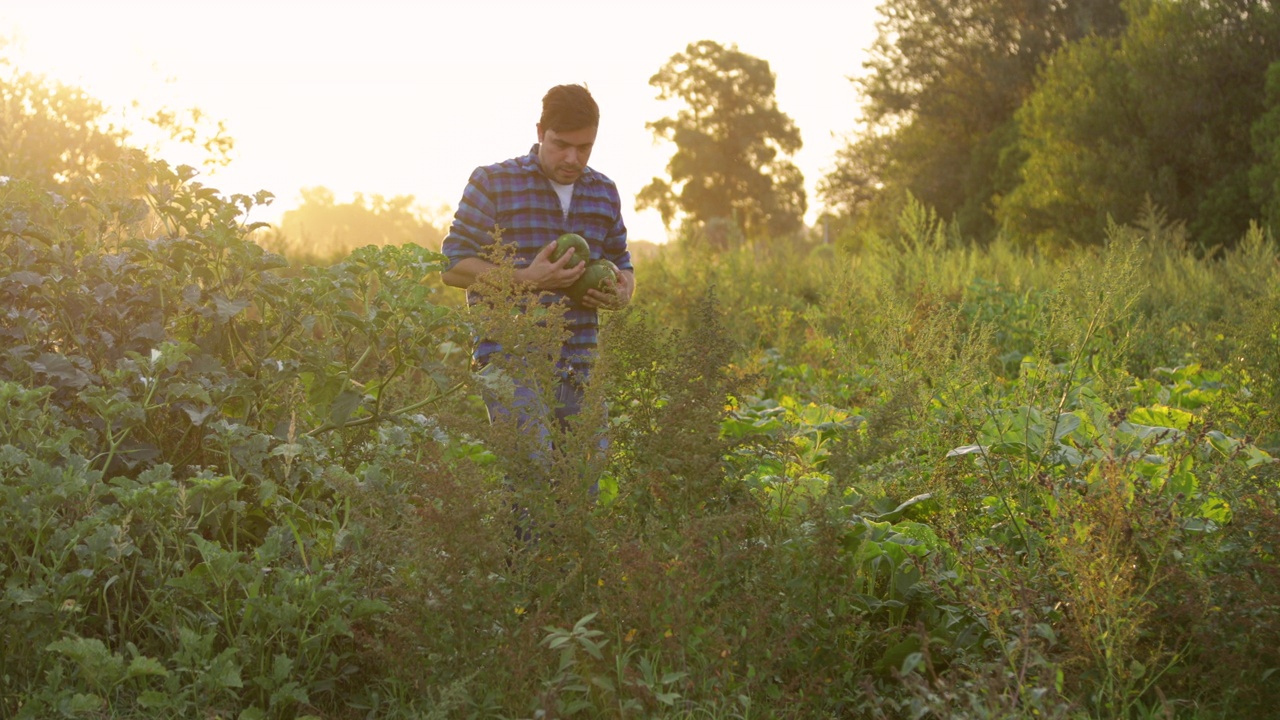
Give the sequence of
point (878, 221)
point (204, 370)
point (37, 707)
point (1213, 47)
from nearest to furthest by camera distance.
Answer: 1. point (37, 707)
2. point (204, 370)
3. point (1213, 47)
4. point (878, 221)

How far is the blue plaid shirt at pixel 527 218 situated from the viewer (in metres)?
3.98

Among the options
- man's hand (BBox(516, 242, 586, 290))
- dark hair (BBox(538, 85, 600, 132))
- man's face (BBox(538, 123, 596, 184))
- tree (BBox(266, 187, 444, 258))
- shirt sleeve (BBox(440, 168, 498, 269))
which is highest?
tree (BBox(266, 187, 444, 258))

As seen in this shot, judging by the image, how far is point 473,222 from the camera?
3.99 meters

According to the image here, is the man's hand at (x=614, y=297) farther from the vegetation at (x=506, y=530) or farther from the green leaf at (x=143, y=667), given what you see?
the green leaf at (x=143, y=667)

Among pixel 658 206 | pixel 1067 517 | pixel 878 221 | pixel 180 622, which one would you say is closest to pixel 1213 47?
pixel 878 221

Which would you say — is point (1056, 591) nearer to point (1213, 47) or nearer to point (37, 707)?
point (37, 707)

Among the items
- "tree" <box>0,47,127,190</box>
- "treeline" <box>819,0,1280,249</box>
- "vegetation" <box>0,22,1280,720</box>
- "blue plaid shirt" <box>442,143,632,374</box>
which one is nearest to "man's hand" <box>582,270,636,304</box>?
"blue plaid shirt" <box>442,143,632,374</box>

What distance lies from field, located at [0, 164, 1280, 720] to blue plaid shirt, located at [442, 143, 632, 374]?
0.41 meters

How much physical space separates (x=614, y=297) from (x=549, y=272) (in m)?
0.23

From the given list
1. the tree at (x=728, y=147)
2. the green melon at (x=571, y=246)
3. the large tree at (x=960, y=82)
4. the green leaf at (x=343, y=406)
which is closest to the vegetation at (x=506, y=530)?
the green leaf at (x=343, y=406)

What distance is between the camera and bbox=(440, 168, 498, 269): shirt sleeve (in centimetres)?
397

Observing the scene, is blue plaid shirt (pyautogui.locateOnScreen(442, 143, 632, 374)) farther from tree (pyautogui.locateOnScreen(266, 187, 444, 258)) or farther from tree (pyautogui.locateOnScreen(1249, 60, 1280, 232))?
tree (pyautogui.locateOnScreen(266, 187, 444, 258))

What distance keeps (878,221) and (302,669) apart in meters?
27.5

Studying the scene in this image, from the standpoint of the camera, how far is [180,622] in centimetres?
302
